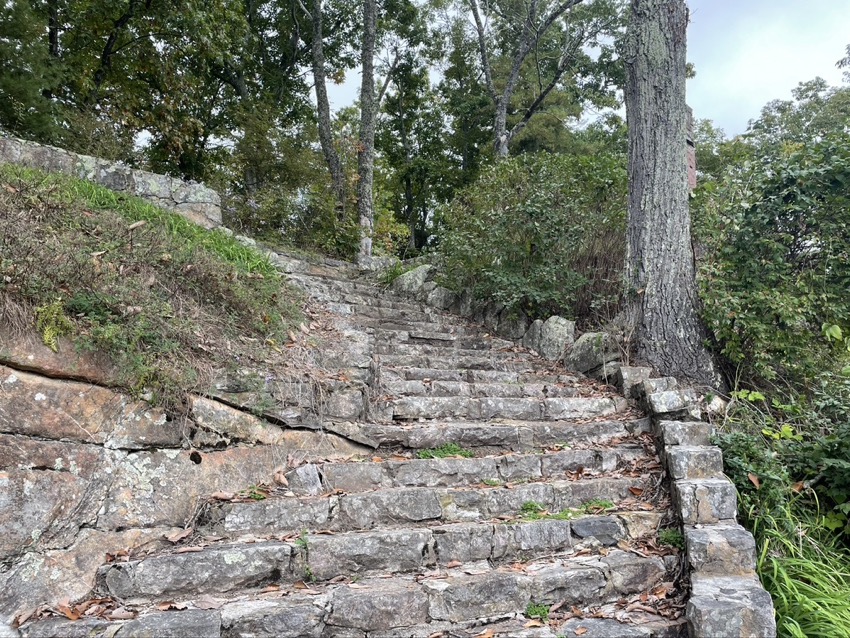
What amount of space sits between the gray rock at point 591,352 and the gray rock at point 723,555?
2.30 metres

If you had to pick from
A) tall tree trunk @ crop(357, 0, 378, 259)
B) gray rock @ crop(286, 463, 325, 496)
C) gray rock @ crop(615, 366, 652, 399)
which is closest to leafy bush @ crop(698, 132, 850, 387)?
gray rock @ crop(615, 366, 652, 399)

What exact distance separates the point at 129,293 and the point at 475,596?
2593mm

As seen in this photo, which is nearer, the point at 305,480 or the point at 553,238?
the point at 305,480

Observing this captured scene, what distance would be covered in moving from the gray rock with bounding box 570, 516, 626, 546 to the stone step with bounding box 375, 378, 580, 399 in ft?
4.80

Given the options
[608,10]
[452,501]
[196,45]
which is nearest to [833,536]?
[452,501]

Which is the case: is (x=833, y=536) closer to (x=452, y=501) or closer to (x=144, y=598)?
(x=452, y=501)

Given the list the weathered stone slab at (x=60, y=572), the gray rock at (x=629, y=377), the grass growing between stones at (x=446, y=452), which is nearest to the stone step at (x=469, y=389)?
the gray rock at (x=629, y=377)

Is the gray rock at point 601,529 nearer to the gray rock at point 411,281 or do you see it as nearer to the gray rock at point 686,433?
the gray rock at point 686,433

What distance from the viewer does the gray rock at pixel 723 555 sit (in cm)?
263

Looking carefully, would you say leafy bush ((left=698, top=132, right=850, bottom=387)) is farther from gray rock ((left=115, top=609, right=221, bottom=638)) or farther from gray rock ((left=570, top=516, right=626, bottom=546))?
gray rock ((left=115, top=609, right=221, bottom=638))

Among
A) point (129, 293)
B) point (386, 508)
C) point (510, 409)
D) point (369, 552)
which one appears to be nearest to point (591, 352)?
point (510, 409)

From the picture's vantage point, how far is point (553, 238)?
19.7 feet

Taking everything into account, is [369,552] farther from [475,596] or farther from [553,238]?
[553,238]

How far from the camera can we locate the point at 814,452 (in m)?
3.32
